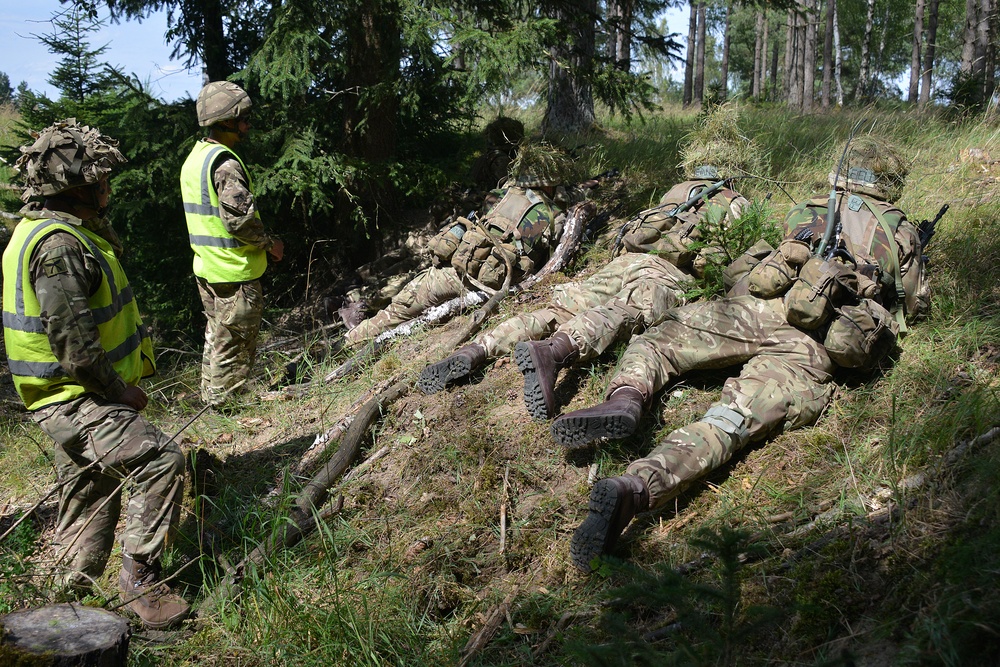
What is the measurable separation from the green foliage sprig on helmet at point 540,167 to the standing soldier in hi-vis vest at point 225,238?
2.42 metres

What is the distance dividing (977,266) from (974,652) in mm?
3704

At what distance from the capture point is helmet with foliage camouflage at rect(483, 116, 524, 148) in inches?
304

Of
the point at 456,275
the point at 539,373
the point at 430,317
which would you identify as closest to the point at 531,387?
the point at 539,373

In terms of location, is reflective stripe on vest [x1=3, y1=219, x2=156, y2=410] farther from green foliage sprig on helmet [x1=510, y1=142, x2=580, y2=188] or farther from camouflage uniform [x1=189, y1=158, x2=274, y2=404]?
green foliage sprig on helmet [x1=510, y1=142, x2=580, y2=188]

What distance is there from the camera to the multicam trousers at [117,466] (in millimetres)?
3227

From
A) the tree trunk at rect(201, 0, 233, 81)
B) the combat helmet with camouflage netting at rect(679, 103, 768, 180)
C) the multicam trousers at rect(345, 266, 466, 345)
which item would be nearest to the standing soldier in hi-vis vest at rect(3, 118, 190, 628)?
the multicam trousers at rect(345, 266, 466, 345)

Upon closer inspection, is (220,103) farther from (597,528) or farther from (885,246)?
(885,246)

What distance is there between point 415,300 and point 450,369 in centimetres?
173

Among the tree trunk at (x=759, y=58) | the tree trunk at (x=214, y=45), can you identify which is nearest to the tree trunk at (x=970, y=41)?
the tree trunk at (x=214, y=45)

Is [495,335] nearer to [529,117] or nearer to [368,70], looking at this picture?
[368,70]

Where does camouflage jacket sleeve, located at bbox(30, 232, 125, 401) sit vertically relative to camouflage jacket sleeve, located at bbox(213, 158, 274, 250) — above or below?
below

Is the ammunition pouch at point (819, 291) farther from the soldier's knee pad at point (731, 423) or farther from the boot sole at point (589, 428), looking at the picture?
the boot sole at point (589, 428)

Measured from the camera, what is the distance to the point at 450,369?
482 cm

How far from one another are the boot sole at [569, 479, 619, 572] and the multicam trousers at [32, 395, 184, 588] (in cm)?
200
